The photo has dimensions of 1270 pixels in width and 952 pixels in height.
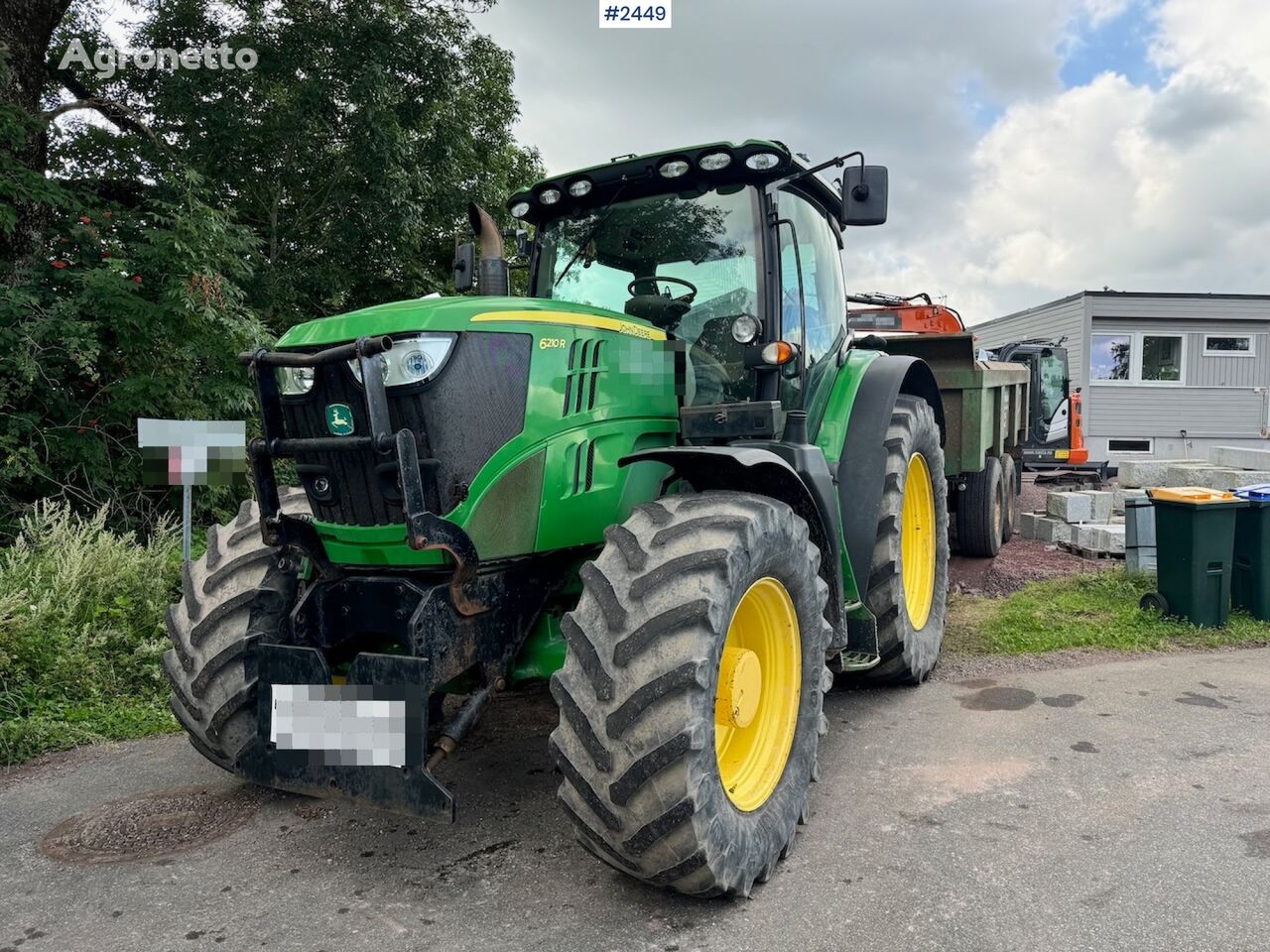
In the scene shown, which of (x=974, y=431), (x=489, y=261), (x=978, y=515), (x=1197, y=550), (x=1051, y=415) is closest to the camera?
(x=489, y=261)

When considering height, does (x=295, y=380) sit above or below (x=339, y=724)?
above

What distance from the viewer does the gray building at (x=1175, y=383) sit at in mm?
20391

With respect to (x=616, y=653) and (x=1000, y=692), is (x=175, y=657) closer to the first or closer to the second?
(x=616, y=653)

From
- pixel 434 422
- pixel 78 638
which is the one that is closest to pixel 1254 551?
pixel 434 422

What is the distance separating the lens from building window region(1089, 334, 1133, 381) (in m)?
20.4

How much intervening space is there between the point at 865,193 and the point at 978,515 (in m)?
5.34

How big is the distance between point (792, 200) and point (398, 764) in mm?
3028

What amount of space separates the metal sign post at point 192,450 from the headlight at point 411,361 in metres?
2.71

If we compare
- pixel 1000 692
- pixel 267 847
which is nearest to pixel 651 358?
pixel 267 847

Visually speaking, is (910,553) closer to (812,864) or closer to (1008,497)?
(812,864)

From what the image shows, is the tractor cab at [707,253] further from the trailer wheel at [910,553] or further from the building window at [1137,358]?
the building window at [1137,358]

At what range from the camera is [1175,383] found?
67.1 feet

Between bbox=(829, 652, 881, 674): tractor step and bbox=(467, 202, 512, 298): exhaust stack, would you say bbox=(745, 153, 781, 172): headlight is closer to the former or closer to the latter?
bbox=(467, 202, 512, 298): exhaust stack

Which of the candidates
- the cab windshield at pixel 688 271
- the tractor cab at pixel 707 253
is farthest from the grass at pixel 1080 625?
the cab windshield at pixel 688 271
